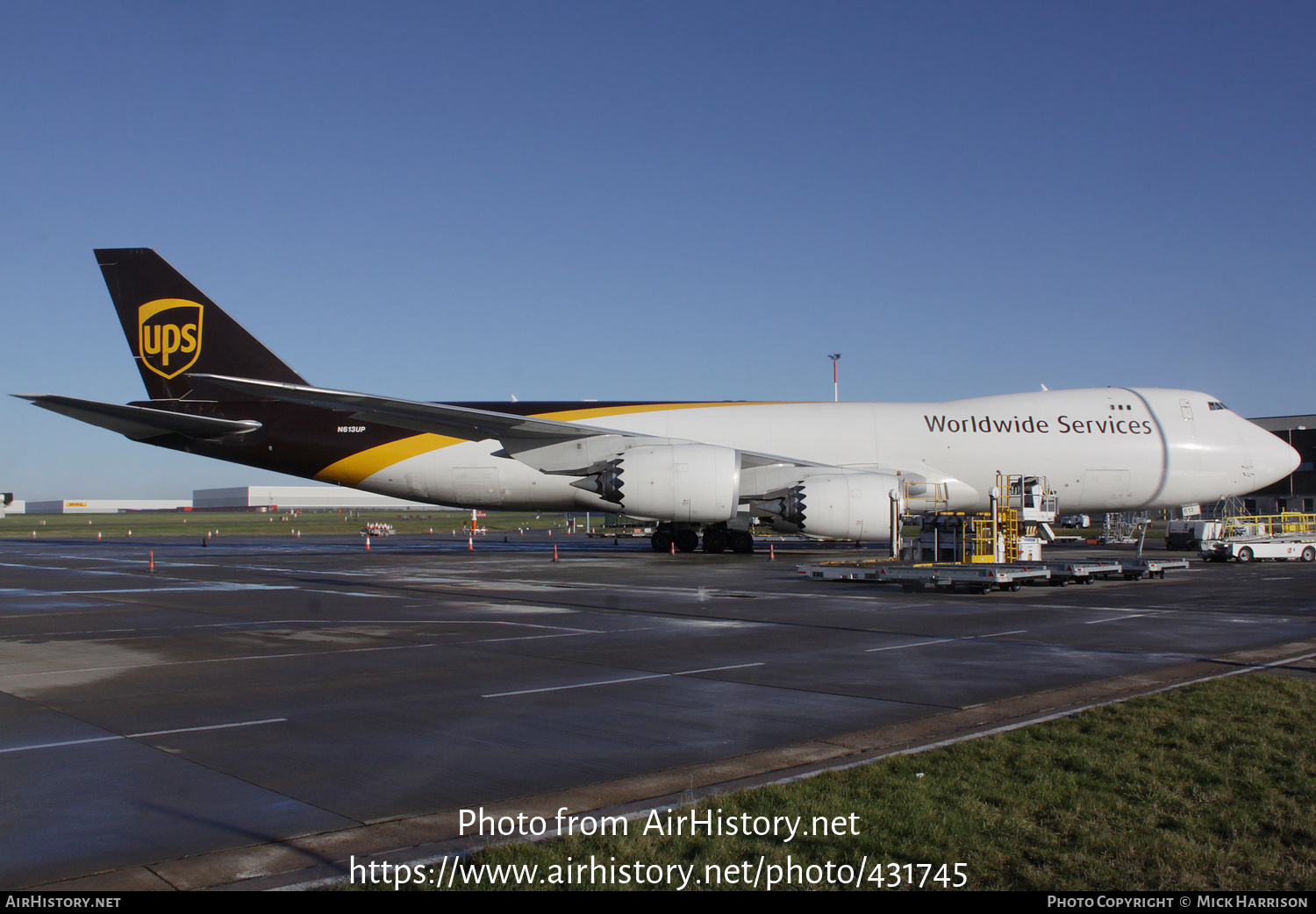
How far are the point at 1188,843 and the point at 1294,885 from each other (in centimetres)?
45

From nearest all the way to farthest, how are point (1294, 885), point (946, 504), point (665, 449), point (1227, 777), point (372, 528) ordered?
point (1294, 885), point (1227, 777), point (665, 449), point (946, 504), point (372, 528)

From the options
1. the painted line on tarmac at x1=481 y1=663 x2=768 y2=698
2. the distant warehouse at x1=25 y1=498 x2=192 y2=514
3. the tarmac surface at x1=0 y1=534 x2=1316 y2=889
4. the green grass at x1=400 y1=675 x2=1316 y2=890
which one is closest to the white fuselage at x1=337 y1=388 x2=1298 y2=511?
the tarmac surface at x1=0 y1=534 x2=1316 y2=889

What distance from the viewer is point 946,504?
28172 millimetres

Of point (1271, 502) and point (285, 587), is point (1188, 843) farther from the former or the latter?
point (1271, 502)

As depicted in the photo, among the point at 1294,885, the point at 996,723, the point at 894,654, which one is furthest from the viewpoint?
the point at 894,654

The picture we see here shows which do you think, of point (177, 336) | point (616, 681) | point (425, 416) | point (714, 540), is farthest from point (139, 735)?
point (177, 336)

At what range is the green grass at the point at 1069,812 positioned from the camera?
13.1 ft

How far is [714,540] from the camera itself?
29391 millimetres

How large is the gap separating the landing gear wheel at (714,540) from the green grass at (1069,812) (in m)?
22.9

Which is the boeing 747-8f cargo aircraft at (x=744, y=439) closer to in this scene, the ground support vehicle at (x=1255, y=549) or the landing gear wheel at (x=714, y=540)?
the landing gear wheel at (x=714, y=540)

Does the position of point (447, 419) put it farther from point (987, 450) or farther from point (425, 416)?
point (987, 450)

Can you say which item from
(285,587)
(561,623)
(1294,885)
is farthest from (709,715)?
(285,587)

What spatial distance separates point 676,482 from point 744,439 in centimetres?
467

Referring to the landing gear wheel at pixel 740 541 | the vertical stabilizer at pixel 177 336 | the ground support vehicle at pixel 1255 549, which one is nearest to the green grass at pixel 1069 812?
the landing gear wheel at pixel 740 541
